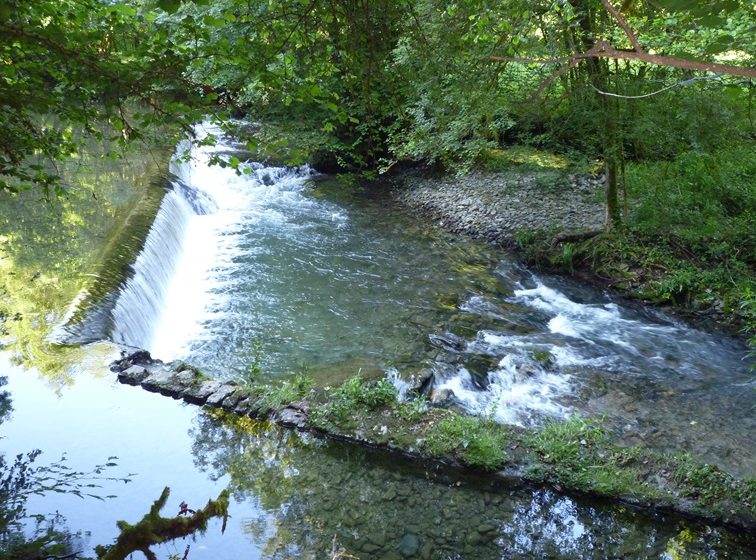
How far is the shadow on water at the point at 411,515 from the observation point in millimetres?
4438

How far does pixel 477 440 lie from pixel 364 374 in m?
1.83

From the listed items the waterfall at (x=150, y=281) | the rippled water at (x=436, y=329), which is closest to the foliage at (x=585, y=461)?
the rippled water at (x=436, y=329)

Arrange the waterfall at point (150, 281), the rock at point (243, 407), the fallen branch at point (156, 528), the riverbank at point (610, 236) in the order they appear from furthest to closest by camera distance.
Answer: the riverbank at point (610, 236) < the waterfall at point (150, 281) < the rock at point (243, 407) < the fallen branch at point (156, 528)

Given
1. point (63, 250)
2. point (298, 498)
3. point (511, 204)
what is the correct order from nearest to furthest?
point (298, 498) → point (63, 250) → point (511, 204)

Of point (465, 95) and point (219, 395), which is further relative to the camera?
point (465, 95)

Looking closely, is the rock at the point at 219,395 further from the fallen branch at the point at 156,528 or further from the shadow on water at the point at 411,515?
the fallen branch at the point at 156,528

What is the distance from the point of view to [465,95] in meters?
6.29

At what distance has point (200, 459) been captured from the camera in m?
5.24

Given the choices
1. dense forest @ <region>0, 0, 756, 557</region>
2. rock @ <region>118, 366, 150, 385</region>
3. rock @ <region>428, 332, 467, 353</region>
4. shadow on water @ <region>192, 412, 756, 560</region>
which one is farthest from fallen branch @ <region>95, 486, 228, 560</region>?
rock @ <region>428, 332, 467, 353</region>

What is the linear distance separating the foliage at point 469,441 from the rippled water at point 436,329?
46 centimetres

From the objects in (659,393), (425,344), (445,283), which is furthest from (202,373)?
(659,393)

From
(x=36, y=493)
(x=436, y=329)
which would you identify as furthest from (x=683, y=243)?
(x=36, y=493)

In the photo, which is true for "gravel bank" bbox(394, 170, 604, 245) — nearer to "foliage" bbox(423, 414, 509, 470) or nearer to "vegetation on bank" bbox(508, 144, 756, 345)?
"vegetation on bank" bbox(508, 144, 756, 345)

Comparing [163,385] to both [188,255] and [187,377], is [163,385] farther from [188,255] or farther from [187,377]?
[188,255]
